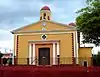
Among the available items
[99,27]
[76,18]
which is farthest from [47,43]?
[99,27]

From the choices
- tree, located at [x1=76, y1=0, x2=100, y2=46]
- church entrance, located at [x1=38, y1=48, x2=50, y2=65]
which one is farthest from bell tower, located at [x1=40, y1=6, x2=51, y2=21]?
tree, located at [x1=76, y1=0, x2=100, y2=46]

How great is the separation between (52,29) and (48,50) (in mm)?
2827

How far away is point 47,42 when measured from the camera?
132 feet

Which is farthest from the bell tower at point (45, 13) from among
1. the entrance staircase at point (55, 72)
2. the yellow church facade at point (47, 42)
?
the entrance staircase at point (55, 72)

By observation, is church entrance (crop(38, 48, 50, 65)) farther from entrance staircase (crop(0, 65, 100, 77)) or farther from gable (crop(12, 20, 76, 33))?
entrance staircase (crop(0, 65, 100, 77))

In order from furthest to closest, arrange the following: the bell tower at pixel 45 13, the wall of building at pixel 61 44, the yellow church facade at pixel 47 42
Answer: the bell tower at pixel 45 13 < the wall of building at pixel 61 44 < the yellow church facade at pixel 47 42

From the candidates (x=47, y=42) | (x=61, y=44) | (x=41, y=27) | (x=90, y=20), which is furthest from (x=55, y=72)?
(x=41, y=27)

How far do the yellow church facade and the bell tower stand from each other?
858 millimetres

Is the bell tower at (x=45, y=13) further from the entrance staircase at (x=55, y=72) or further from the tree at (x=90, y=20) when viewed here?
the entrance staircase at (x=55, y=72)

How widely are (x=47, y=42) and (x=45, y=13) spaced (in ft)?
16.0

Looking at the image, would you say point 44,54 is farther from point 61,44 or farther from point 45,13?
point 45,13

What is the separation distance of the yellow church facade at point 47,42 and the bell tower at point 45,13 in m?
0.86

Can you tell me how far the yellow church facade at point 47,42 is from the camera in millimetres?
39312

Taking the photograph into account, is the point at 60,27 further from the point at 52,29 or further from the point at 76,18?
the point at 76,18
